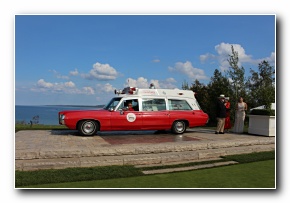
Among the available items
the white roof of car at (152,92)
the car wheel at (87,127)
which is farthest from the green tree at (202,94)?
the car wheel at (87,127)

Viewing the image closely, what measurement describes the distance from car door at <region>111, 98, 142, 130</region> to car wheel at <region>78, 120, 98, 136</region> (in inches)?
25.0

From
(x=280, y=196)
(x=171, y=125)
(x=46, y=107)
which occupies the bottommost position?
(x=280, y=196)

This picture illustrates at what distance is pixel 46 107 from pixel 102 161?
5.99 ft

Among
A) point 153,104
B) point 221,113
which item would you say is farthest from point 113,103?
point 221,113

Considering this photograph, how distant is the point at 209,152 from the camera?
8.51 meters

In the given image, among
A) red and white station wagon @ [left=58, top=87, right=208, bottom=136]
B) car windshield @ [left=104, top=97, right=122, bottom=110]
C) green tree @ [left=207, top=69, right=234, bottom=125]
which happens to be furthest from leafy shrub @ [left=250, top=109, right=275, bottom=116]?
green tree @ [left=207, top=69, right=234, bottom=125]

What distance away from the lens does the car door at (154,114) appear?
36.5 feet

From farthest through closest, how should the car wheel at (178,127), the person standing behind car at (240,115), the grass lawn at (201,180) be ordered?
1. the person standing behind car at (240,115)
2. the car wheel at (178,127)
3. the grass lawn at (201,180)

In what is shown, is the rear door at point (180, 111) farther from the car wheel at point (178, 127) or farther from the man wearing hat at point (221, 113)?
the man wearing hat at point (221, 113)

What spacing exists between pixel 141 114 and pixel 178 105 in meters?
1.63

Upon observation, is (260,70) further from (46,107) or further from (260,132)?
(46,107)

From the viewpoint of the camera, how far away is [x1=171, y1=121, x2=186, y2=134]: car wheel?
11695 millimetres

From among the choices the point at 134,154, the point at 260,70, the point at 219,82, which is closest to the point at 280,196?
the point at 134,154

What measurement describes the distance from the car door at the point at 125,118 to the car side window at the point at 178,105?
1350 millimetres
